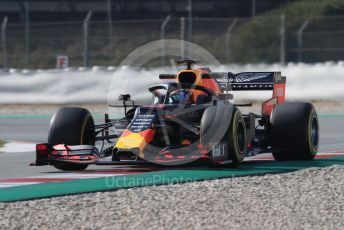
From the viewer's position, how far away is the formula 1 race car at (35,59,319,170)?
11.1 metres

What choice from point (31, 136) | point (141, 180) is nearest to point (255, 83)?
point (141, 180)

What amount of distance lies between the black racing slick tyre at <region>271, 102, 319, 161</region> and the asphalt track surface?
6.59 ft

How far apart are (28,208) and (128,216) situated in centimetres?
97

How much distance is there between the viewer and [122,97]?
12.3 m

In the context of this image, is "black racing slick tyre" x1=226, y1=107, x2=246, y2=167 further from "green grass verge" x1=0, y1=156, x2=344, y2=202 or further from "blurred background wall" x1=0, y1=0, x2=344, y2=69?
"blurred background wall" x1=0, y1=0, x2=344, y2=69

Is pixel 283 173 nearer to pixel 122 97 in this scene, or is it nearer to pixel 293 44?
pixel 122 97

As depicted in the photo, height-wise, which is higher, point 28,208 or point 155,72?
point 155,72

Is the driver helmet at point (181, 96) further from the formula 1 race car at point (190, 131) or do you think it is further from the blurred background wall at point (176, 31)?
the blurred background wall at point (176, 31)

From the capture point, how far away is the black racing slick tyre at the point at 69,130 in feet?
38.6

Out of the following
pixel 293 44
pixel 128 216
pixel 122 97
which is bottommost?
pixel 128 216

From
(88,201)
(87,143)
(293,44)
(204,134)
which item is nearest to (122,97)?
(87,143)

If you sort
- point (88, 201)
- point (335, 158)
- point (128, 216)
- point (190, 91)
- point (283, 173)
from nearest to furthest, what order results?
point (128, 216)
point (88, 201)
point (283, 173)
point (190, 91)
point (335, 158)

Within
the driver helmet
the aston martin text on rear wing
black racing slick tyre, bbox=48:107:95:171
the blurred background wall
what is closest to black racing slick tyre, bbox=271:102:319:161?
the aston martin text on rear wing

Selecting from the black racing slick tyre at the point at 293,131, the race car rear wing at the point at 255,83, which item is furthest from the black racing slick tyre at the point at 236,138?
the race car rear wing at the point at 255,83
